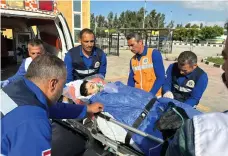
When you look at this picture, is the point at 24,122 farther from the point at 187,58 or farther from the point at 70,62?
the point at 70,62

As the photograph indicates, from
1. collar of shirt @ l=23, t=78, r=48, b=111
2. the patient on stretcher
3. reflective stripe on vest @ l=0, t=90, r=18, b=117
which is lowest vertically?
the patient on stretcher

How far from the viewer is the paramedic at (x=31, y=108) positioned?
119 cm

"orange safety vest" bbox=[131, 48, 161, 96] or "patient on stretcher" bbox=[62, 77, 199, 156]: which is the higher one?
"orange safety vest" bbox=[131, 48, 161, 96]

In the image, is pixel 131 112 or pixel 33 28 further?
pixel 33 28

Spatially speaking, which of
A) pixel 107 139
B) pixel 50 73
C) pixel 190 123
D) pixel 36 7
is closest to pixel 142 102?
pixel 107 139

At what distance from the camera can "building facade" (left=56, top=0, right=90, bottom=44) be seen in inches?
545

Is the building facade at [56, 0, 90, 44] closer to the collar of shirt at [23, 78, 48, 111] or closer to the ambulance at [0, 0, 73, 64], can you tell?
the ambulance at [0, 0, 73, 64]

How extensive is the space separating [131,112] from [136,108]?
67 mm

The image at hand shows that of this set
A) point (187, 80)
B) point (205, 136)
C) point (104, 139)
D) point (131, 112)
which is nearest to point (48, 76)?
point (205, 136)

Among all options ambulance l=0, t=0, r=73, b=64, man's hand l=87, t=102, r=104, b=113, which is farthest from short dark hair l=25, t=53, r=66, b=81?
ambulance l=0, t=0, r=73, b=64

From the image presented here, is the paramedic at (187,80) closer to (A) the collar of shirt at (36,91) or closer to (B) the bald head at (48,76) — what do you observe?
(B) the bald head at (48,76)

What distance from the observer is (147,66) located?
330 centimetres

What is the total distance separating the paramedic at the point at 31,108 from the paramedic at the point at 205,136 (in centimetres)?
81

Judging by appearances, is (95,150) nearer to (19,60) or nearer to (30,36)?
(30,36)
